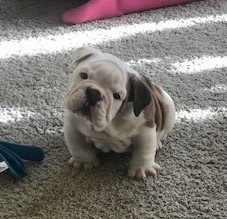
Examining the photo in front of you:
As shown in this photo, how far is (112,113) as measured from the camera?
100cm

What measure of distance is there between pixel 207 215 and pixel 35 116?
20.0 inches

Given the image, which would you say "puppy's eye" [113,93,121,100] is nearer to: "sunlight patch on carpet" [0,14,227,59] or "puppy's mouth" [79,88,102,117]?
"puppy's mouth" [79,88,102,117]

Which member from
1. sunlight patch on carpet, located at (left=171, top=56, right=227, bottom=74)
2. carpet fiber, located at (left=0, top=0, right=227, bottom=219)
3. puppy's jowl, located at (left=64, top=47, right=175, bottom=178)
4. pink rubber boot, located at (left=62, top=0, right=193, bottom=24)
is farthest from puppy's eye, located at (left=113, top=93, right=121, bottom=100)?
pink rubber boot, located at (left=62, top=0, right=193, bottom=24)

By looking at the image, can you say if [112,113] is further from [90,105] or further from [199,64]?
[199,64]

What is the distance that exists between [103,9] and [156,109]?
68 centimetres

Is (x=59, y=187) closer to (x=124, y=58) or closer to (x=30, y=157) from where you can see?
(x=30, y=157)

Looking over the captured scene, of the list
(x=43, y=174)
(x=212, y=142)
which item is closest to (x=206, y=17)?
(x=212, y=142)

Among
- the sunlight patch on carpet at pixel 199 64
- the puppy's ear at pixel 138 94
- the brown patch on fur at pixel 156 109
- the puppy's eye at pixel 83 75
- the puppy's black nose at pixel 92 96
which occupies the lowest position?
the sunlight patch on carpet at pixel 199 64

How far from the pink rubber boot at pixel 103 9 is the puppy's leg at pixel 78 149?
2.17 ft

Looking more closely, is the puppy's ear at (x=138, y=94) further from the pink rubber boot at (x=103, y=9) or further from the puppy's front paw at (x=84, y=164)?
the pink rubber boot at (x=103, y=9)

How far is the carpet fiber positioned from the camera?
106cm

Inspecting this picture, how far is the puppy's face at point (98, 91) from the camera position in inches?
38.3

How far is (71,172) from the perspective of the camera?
3.70ft

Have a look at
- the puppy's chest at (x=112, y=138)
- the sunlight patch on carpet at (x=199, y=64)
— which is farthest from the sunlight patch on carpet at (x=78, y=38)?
the puppy's chest at (x=112, y=138)
